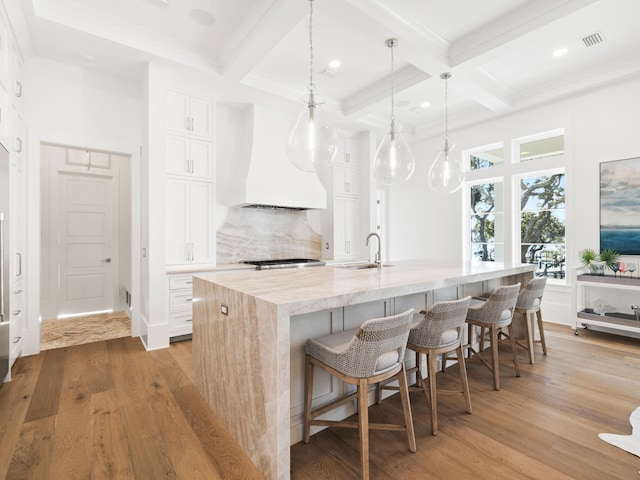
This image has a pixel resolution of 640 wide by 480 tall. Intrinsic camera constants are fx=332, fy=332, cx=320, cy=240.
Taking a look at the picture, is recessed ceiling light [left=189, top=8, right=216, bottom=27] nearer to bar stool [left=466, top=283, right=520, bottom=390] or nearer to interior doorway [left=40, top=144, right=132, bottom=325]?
interior doorway [left=40, top=144, right=132, bottom=325]

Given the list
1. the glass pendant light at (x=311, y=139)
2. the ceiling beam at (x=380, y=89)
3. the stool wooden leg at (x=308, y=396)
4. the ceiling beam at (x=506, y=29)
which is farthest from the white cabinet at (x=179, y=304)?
the ceiling beam at (x=506, y=29)

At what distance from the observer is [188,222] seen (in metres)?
3.99

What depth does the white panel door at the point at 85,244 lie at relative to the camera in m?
4.83

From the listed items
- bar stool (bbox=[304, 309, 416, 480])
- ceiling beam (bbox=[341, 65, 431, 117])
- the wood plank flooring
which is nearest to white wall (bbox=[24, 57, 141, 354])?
ceiling beam (bbox=[341, 65, 431, 117])

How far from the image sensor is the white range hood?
440cm

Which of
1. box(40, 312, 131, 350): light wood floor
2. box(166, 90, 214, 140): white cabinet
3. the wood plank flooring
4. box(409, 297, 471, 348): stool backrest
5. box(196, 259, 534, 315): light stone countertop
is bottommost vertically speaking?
the wood plank flooring

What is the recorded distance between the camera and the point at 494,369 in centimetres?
256

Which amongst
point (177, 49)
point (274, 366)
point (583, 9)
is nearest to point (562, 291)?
point (583, 9)

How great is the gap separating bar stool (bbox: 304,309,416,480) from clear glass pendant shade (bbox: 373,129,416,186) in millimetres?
1725

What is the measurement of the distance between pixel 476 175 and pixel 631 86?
80.7 inches

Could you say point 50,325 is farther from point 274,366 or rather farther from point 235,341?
point 274,366

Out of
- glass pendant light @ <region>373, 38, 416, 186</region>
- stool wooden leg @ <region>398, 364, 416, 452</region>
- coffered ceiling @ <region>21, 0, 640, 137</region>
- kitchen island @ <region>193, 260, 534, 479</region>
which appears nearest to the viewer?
kitchen island @ <region>193, 260, 534, 479</region>

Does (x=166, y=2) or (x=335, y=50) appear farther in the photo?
(x=335, y=50)

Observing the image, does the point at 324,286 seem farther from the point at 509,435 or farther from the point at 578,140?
the point at 578,140
